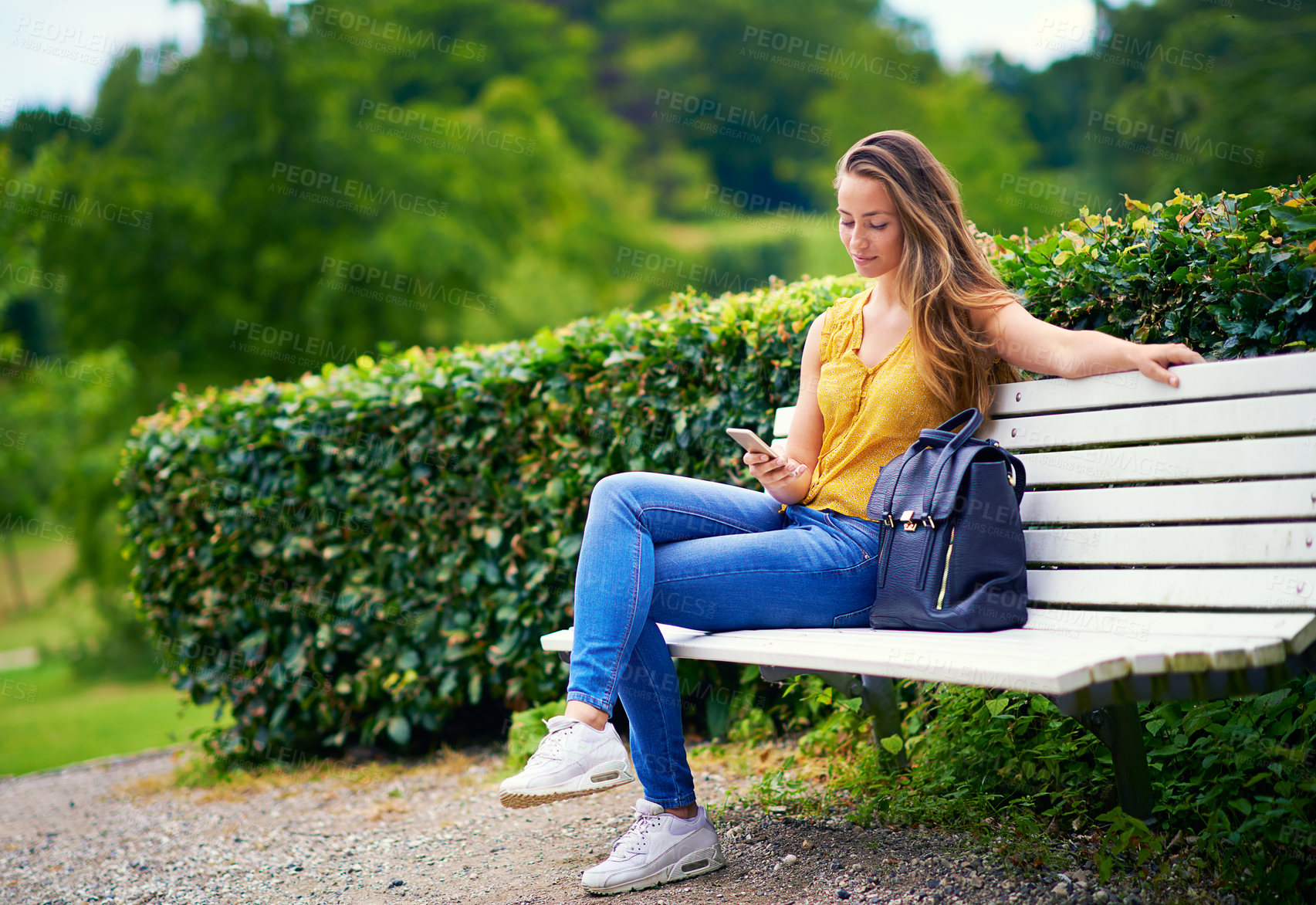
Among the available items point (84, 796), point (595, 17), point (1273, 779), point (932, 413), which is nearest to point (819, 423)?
point (932, 413)

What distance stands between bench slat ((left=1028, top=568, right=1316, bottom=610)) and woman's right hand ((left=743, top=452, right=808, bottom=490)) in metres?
0.66

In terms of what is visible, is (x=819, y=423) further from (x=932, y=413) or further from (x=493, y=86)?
(x=493, y=86)

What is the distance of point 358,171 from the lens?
17.8 m

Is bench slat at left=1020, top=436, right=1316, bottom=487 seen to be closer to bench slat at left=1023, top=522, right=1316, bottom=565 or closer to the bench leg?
bench slat at left=1023, top=522, right=1316, bottom=565

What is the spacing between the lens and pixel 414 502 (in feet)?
15.4

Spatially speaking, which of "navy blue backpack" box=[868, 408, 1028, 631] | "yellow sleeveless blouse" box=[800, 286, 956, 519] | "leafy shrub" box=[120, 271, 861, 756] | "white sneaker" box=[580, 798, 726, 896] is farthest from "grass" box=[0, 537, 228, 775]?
"navy blue backpack" box=[868, 408, 1028, 631]

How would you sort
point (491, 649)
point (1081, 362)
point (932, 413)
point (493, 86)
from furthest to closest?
point (493, 86), point (491, 649), point (932, 413), point (1081, 362)

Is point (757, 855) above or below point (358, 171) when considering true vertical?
below

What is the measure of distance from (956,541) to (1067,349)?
0.54 meters

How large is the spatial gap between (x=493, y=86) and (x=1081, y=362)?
33.2 metres

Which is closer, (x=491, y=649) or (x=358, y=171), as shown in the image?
(x=491, y=649)

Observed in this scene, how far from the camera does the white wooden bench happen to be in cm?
182

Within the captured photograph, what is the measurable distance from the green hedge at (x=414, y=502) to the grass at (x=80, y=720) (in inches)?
36.2

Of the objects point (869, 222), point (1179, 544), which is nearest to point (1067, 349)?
point (1179, 544)
